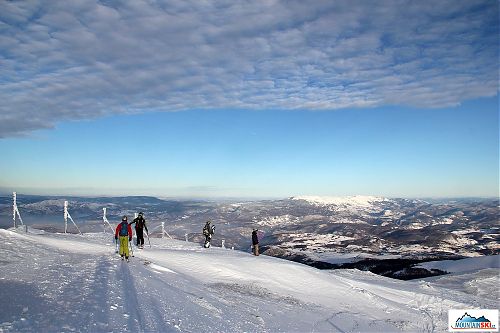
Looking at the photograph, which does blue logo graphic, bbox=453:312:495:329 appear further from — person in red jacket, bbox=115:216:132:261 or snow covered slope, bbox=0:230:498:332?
person in red jacket, bbox=115:216:132:261

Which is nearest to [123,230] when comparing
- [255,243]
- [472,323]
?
[255,243]

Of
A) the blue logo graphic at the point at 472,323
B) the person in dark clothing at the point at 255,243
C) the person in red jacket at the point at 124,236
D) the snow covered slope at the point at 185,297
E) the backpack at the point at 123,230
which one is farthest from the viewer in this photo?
the person in dark clothing at the point at 255,243

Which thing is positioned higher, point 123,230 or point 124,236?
point 123,230

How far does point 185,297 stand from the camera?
12805 millimetres

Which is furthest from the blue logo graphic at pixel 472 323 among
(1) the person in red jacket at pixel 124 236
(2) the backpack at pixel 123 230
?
(2) the backpack at pixel 123 230

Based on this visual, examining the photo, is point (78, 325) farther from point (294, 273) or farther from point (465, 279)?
point (465, 279)

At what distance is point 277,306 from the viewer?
14.5 metres

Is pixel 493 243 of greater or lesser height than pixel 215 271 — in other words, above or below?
below

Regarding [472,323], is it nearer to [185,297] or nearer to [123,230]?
[185,297]

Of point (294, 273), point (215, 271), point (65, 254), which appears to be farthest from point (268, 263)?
point (65, 254)

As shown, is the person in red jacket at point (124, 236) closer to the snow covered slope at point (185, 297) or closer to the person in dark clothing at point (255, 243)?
the snow covered slope at point (185, 297)

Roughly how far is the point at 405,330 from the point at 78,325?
12248mm

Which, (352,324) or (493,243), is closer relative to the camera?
(352,324)

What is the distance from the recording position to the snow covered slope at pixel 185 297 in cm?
931
